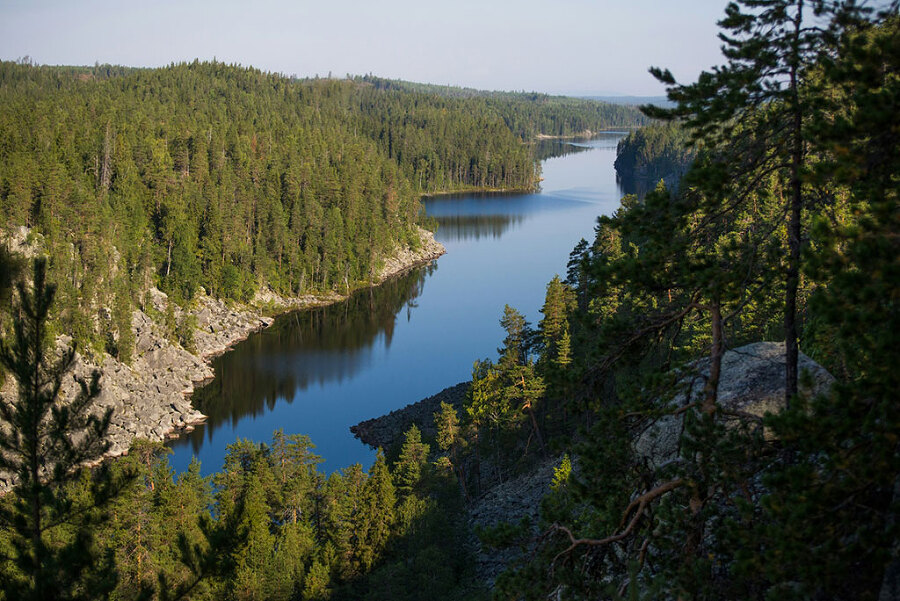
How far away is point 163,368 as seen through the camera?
4459 centimetres

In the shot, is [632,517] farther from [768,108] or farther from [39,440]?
[39,440]

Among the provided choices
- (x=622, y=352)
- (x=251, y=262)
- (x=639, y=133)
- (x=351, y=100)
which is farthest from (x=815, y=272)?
(x=351, y=100)

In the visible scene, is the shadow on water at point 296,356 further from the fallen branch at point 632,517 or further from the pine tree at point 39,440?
the fallen branch at point 632,517

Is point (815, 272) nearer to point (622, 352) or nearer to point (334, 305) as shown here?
point (622, 352)

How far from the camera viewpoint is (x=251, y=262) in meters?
61.8

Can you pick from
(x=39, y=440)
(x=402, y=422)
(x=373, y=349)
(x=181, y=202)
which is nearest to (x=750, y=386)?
(x=39, y=440)

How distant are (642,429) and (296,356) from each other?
4467cm

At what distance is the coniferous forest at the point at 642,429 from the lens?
19.0ft

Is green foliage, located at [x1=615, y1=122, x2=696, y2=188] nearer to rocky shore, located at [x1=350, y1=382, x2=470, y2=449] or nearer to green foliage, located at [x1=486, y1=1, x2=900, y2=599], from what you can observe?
rocky shore, located at [x1=350, y1=382, x2=470, y2=449]

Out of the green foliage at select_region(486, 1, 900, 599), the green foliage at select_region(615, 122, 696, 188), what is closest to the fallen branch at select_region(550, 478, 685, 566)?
the green foliage at select_region(486, 1, 900, 599)

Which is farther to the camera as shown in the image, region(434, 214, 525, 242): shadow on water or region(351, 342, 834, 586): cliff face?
region(434, 214, 525, 242): shadow on water

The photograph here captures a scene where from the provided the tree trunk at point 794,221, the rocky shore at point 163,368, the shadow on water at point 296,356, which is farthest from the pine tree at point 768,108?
the shadow on water at point 296,356

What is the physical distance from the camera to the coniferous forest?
578 centimetres

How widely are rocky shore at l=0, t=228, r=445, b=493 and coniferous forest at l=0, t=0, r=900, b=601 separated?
4075 millimetres
